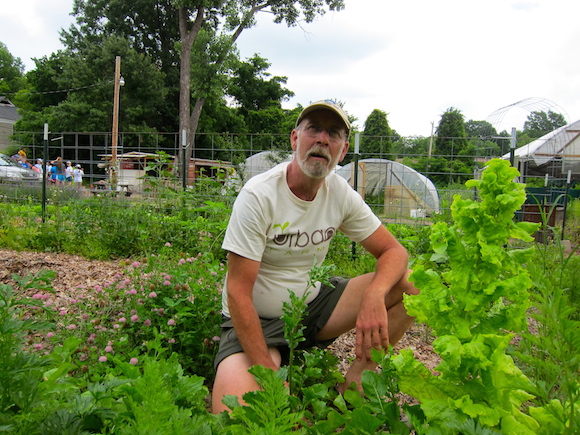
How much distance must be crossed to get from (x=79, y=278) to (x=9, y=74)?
64156 mm

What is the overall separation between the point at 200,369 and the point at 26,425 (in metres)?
1.59

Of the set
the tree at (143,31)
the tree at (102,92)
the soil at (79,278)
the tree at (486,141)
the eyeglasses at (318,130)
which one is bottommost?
the soil at (79,278)

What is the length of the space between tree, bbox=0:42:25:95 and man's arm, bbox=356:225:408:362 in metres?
60.1

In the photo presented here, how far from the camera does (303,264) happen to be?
2.17 meters

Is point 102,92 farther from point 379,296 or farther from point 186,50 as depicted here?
point 379,296

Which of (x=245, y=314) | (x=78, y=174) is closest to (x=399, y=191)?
(x=78, y=174)

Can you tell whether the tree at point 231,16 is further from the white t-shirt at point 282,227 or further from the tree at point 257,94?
the white t-shirt at point 282,227

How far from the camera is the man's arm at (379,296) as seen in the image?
74.0 inches

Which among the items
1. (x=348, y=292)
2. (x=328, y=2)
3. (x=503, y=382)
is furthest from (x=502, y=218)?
(x=328, y=2)

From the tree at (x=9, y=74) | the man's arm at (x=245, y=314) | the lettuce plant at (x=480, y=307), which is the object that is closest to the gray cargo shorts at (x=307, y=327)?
the man's arm at (x=245, y=314)

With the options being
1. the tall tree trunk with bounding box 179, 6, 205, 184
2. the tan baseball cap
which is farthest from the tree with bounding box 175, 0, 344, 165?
the tan baseball cap

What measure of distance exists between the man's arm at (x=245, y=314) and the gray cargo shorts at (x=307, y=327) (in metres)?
0.15

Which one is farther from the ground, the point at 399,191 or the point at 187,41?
the point at 187,41

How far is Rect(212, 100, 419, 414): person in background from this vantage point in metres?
1.87
